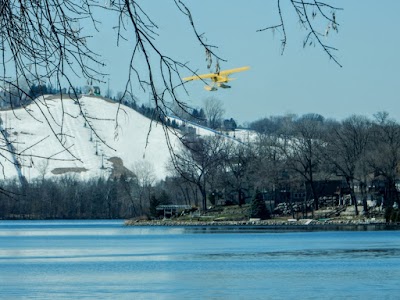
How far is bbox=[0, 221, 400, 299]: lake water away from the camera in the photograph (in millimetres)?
28984

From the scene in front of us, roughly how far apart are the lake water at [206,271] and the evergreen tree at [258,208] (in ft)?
129

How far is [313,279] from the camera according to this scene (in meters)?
32.6

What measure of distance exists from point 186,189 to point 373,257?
8281 centimetres

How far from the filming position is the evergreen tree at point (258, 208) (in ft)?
326

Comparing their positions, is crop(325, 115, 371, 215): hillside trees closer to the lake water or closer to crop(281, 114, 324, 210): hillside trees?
crop(281, 114, 324, 210): hillside trees

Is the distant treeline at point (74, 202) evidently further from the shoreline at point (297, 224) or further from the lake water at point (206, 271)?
the lake water at point (206, 271)

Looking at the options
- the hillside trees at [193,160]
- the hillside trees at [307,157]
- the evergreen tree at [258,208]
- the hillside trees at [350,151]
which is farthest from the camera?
the evergreen tree at [258,208]

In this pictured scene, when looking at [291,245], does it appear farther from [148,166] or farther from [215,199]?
[148,166]

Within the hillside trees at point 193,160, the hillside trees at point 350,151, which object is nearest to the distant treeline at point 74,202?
the hillside trees at point 350,151

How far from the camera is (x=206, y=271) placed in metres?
37.3

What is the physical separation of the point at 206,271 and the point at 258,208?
62418mm

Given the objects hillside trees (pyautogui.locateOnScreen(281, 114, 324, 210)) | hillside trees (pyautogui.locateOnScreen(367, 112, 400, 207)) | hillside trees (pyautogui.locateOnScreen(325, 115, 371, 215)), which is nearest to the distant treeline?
hillside trees (pyautogui.locateOnScreen(281, 114, 324, 210))

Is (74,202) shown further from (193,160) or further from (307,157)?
(193,160)

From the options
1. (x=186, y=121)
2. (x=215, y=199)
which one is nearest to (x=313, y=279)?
(x=186, y=121)
